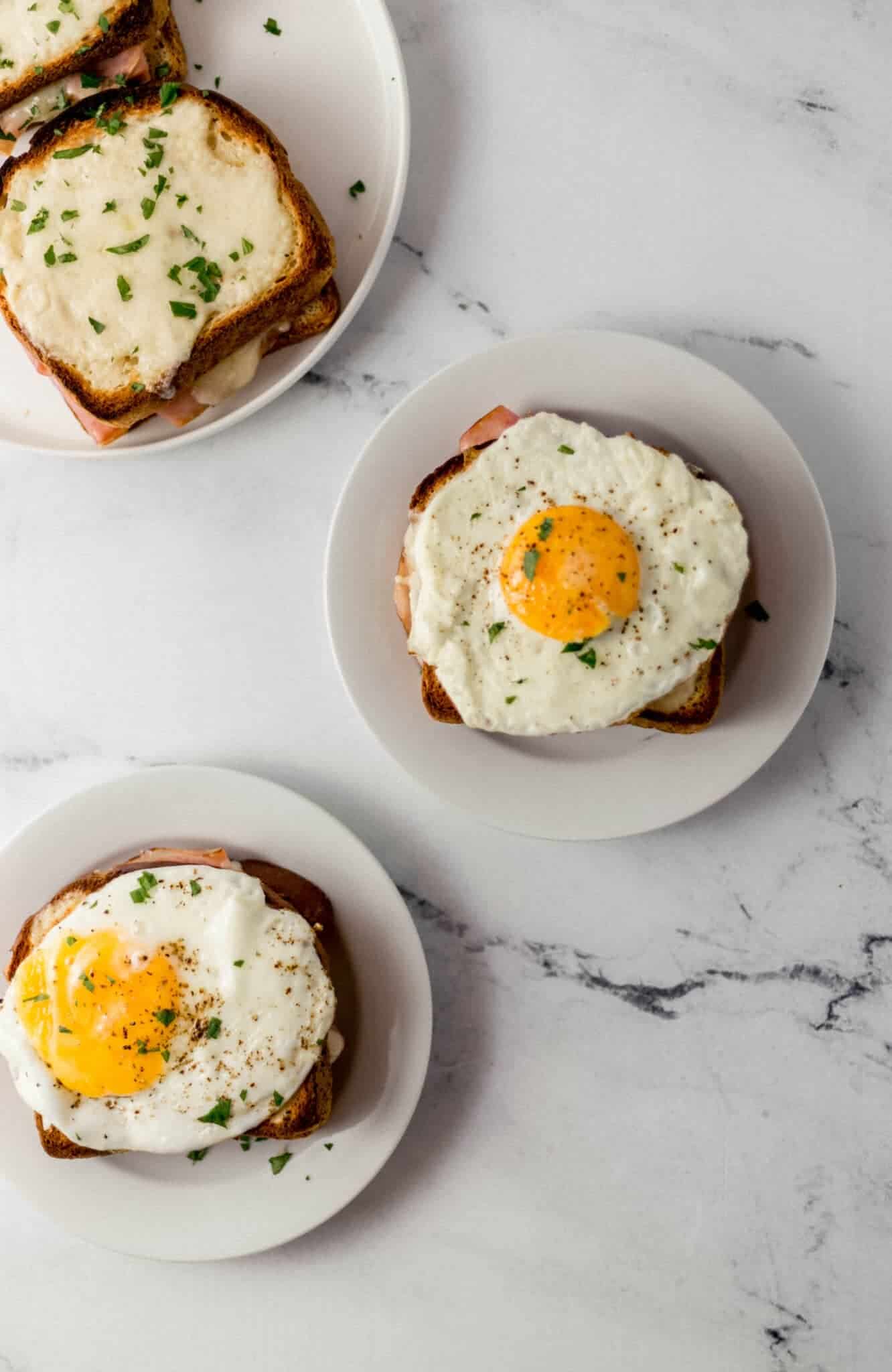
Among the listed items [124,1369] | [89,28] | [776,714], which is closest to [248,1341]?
[124,1369]

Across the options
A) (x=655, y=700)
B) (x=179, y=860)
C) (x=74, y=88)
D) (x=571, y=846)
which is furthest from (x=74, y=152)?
(x=571, y=846)

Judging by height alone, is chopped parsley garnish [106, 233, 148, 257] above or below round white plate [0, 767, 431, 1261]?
above

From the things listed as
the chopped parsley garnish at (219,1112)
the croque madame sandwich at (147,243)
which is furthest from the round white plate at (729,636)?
the chopped parsley garnish at (219,1112)

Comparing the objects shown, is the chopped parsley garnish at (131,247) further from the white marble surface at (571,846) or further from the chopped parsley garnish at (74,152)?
the white marble surface at (571,846)

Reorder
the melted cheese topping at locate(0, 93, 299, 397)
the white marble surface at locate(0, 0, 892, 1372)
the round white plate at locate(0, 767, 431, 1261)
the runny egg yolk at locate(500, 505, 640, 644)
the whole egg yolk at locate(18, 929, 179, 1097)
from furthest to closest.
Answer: the white marble surface at locate(0, 0, 892, 1372) < the round white plate at locate(0, 767, 431, 1261) < the melted cheese topping at locate(0, 93, 299, 397) < the whole egg yolk at locate(18, 929, 179, 1097) < the runny egg yolk at locate(500, 505, 640, 644)

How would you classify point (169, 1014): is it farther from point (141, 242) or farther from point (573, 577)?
point (141, 242)

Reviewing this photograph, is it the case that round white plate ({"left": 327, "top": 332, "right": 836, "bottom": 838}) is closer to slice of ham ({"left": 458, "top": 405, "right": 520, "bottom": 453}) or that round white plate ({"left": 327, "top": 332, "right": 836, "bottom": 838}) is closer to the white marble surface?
slice of ham ({"left": 458, "top": 405, "right": 520, "bottom": 453})

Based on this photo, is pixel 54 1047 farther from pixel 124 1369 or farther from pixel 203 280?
pixel 203 280

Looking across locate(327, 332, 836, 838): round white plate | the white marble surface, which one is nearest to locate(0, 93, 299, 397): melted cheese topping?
the white marble surface
